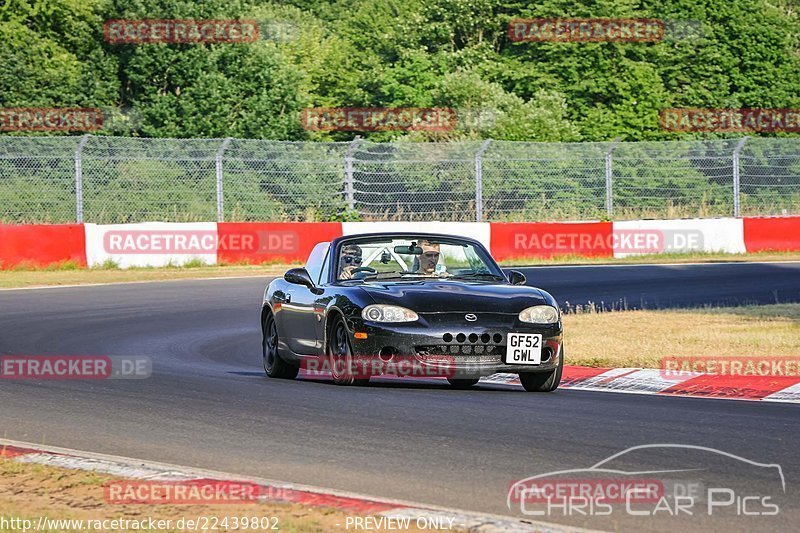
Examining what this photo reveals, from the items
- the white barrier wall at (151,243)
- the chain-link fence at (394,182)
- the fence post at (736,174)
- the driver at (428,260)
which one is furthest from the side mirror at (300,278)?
the fence post at (736,174)

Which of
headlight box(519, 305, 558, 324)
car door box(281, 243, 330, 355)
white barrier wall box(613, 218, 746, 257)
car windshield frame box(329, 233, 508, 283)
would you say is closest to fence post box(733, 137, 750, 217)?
white barrier wall box(613, 218, 746, 257)

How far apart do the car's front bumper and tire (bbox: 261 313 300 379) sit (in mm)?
2197

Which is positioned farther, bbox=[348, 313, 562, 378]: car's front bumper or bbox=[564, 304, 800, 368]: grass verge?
bbox=[564, 304, 800, 368]: grass verge

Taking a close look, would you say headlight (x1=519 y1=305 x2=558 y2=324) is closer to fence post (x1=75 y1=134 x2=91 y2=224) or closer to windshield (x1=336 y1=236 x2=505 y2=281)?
windshield (x1=336 y1=236 x2=505 y2=281)

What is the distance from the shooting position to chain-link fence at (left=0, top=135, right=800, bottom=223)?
28.8 meters

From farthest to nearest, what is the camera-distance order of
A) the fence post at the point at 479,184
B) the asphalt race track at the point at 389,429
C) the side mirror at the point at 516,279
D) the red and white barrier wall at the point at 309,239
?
the fence post at the point at 479,184, the red and white barrier wall at the point at 309,239, the side mirror at the point at 516,279, the asphalt race track at the point at 389,429

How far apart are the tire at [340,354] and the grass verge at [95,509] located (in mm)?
4002

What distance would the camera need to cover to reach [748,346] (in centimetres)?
1398

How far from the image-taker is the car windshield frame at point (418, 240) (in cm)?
1171

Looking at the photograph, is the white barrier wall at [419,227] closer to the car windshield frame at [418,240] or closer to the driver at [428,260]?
the car windshield frame at [418,240]

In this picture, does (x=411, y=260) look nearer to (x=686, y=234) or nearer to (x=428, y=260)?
(x=428, y=260)

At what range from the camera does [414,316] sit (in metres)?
10.6

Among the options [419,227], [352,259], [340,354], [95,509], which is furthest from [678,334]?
[419,227]

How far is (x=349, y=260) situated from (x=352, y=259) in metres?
0.03
